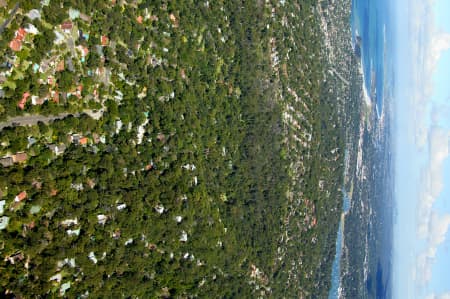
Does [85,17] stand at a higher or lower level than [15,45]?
higher

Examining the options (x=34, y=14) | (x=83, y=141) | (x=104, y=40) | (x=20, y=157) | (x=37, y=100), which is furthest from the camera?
(x=104, y=40)

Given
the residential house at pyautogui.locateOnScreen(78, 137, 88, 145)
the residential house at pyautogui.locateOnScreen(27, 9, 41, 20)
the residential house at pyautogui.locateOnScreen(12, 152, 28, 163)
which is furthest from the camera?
the residential house at pyautogui.locateOnScreen(78, 137, 88, 145)

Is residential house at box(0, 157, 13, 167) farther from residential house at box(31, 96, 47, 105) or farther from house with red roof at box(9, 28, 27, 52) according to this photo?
house with red roof at box(9, 28, 27, 52)

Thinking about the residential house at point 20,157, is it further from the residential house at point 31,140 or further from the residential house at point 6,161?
the residential house at point 31,140

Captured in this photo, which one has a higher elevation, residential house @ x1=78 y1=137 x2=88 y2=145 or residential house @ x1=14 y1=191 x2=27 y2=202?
residential house @ x1=78 y1=137 x2=88 y2=145

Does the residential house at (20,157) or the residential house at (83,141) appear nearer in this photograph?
the residential house at (20,157)

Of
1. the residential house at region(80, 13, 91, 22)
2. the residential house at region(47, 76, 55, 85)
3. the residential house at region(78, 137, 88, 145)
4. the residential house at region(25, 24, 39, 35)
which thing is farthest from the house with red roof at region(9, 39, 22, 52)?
the residential house at region(78, 137, 88, 145)

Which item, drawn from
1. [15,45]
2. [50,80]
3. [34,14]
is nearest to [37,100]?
[50,80]

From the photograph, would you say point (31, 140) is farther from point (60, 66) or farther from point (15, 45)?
point (15, 45)

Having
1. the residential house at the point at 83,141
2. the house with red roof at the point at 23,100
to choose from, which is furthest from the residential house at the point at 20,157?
the residential house at the point at 83,141
